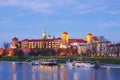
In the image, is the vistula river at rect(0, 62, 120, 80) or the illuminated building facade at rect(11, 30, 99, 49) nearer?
the vistula river at rect(0, 62, 120, 80)

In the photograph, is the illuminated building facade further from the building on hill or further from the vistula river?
the vistula river

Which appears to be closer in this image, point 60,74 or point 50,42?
point 60,74

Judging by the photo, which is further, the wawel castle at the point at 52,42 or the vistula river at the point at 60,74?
the wawel castle at the point at 52,42

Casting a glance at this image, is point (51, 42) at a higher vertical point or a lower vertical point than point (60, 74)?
higher

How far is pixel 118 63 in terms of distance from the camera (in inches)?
2908

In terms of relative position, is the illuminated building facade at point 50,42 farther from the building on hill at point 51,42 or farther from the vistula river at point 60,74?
the vistula river at point 60,74

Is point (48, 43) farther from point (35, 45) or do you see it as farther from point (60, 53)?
point (60, 53)

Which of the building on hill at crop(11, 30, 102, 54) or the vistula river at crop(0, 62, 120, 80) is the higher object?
the building on hill at crop(11, 30, 102, 54)

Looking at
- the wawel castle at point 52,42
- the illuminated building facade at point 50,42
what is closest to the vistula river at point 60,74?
the wawel castle at point 52,42

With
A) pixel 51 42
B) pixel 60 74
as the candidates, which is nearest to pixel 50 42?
pixel 51 42

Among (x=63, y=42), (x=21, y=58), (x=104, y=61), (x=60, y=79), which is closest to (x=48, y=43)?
(x=63, y=42)

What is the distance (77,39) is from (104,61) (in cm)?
9799

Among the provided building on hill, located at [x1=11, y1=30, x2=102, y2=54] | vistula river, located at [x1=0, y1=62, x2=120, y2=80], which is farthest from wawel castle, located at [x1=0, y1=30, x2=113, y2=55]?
vistula river, located at [x1=0, y1=62, x2=120, y2=80]

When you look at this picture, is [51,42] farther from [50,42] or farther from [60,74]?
[60,74]
